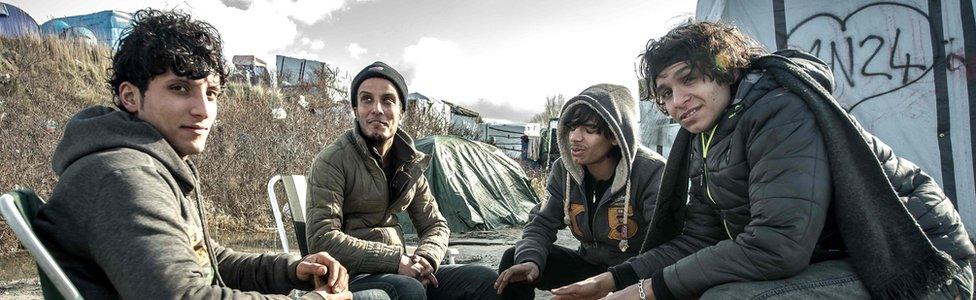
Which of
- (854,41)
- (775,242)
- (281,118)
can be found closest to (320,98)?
(281,118)

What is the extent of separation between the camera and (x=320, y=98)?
11.6 m

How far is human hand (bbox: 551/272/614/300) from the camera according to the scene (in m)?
2.04

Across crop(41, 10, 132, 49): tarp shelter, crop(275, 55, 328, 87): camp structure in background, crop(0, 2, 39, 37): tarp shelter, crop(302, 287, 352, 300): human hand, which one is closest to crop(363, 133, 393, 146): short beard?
crop(302, 287, 352, 300): human hand

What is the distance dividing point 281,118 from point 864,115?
8014mm

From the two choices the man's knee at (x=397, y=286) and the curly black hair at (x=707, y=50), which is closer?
the curly black hair at (x=707, y=50)

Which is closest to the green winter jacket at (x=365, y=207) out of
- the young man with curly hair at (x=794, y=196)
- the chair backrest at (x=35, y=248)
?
the young man with curly hair at (x=794, y=196)

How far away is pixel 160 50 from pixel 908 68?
217 inches

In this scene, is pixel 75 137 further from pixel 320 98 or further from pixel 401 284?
pixel 320 98

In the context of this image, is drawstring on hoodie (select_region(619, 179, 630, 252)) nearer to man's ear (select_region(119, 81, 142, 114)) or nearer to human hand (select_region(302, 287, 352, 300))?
human hand (select_region(302, 287, 352, 300))

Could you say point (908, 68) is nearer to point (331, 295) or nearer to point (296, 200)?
point (296, 200)

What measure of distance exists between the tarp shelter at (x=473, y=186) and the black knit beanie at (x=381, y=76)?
4.76 metres

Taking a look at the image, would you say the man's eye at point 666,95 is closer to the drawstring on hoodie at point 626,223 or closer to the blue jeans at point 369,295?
the drawstring on hoodie at point 626,223

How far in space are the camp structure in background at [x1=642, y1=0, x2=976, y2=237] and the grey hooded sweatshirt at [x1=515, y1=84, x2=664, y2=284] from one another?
322 cm

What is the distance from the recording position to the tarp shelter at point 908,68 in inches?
187
